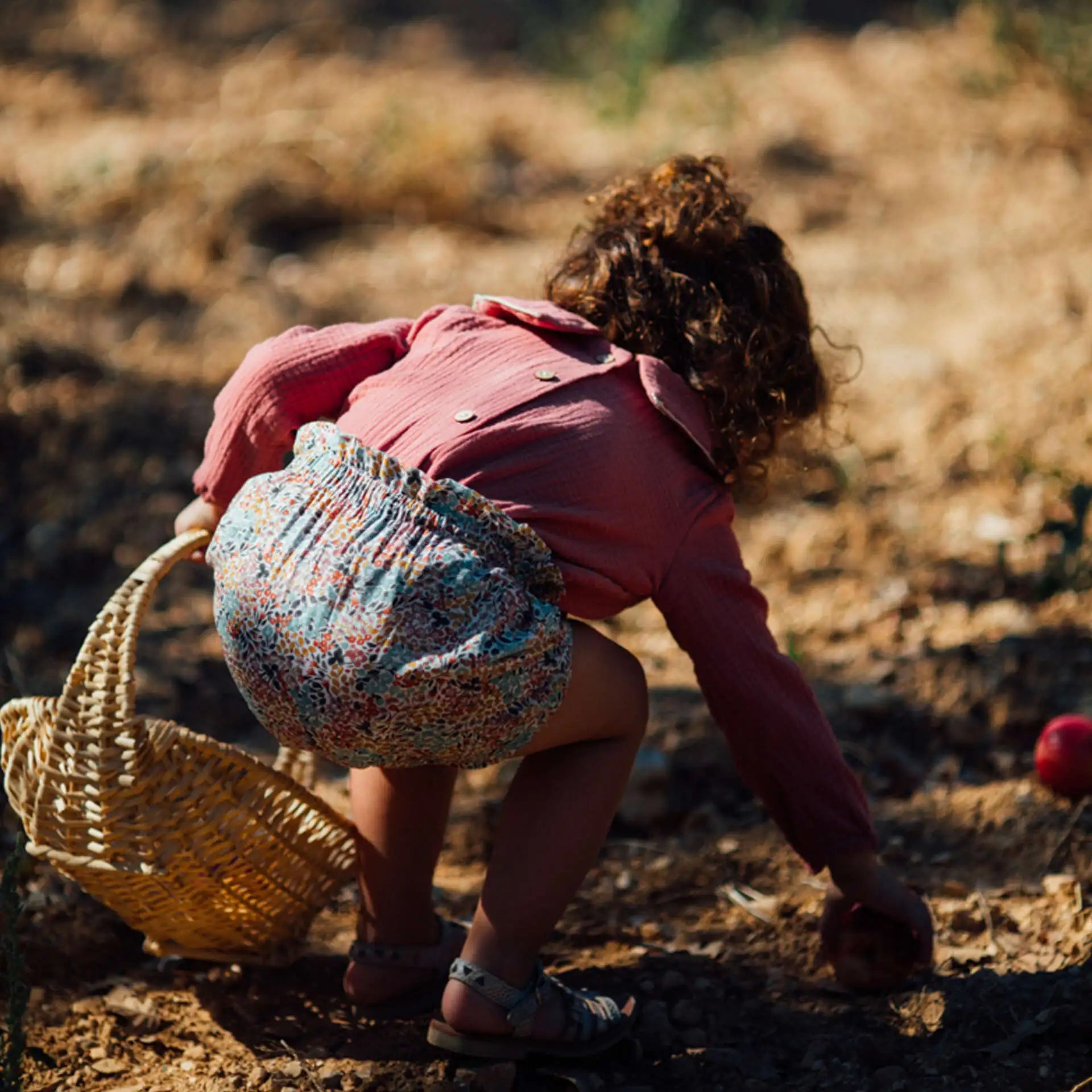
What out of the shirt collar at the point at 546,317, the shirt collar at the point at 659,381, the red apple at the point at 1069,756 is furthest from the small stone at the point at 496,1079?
the red apple at the point at 1069,756

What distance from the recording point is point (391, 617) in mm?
1821

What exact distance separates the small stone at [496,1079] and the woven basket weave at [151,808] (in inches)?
16.6

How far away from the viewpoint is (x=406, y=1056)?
2180mm

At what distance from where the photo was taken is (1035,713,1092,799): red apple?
8.53 feet

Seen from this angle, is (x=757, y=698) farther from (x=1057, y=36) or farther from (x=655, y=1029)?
(x=1057, y=36)

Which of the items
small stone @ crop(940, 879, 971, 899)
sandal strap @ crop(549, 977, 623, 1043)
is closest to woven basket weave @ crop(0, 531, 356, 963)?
sandal strap @ crop(549, 977, 623, 1043)

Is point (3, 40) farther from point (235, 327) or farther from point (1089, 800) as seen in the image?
point (1089, 800)

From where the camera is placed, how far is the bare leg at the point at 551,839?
2039 mm

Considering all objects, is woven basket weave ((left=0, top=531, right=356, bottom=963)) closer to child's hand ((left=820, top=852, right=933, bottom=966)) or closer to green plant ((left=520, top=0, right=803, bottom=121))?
child's hand ((left=820, top=852, right=933, bottom=966))

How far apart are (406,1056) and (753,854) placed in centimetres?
81

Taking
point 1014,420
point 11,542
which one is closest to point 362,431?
point 11,542

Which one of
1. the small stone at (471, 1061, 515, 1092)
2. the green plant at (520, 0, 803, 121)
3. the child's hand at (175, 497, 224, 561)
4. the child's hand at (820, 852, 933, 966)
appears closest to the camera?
the small stone at (471, 1061, 515, 1092)

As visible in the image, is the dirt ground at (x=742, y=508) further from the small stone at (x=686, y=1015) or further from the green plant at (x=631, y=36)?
the green plant at (x=631, y=36)

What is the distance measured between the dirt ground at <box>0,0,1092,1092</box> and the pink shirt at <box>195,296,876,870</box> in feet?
1.36
